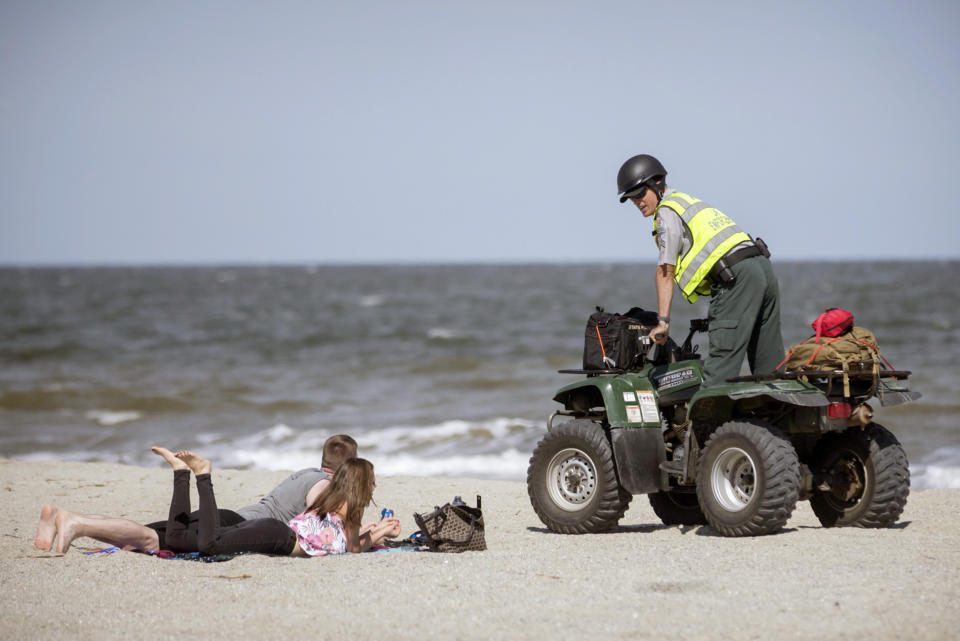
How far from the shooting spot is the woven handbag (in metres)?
6.95

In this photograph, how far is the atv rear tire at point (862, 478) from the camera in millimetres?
6949

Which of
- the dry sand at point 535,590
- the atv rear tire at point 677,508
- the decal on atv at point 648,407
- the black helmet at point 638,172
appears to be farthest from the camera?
the atv rear tire at point 677,508

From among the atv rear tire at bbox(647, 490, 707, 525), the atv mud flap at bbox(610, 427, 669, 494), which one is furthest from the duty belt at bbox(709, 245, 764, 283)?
the atv rear tire at bbox(647, 490, 707, 525)

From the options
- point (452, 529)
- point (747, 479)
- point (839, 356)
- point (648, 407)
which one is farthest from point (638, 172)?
point (452, 529)

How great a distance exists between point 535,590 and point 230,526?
82.1 inches

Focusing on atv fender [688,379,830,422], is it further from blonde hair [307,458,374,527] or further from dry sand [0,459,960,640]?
blonde hair [307,458,374,527]

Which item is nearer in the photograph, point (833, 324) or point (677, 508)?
point (833, 324)

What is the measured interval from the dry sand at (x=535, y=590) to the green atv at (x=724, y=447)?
22 centimetres

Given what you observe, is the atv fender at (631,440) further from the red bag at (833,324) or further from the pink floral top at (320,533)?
the pink floral top at (320,533)

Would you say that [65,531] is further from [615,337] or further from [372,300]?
[372,300]

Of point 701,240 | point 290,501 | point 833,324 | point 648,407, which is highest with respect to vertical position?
point 701,240

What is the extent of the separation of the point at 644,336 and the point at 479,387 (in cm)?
1357

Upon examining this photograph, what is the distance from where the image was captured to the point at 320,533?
6.86 metres

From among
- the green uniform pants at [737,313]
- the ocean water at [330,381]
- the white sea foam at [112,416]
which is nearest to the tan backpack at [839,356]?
the green uniform pants at [737,313]
